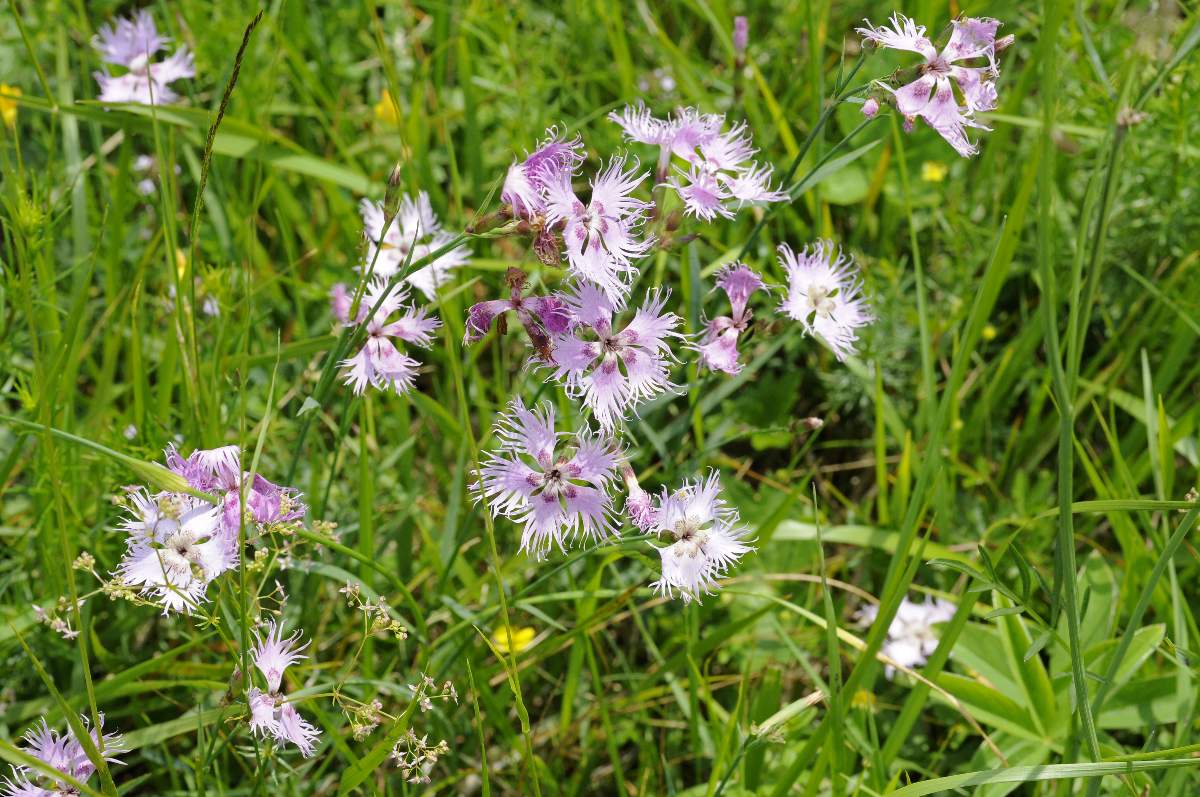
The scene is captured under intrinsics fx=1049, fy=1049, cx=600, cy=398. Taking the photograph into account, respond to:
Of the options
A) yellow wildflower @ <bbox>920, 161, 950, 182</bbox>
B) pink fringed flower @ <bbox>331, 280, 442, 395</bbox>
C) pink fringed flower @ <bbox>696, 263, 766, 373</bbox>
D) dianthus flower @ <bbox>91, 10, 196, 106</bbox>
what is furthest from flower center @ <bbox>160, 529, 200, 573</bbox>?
yellow wildflower @ <bbox>920, 161, 950, 182</bbox>

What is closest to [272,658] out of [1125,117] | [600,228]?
[600,228]

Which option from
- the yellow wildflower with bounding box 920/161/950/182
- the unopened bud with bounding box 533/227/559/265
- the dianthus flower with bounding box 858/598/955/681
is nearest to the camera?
the unopened bud with bounding box 533/227/559/265

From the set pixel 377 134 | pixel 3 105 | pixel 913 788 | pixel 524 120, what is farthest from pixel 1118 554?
pixel 3 105

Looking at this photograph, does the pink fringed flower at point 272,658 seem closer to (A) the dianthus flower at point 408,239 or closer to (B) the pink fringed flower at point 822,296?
(A) the dianthus flower at point 408,239

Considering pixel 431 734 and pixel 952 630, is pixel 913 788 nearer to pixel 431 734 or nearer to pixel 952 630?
pixel 952 630

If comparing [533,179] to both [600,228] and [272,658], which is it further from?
[272,658]

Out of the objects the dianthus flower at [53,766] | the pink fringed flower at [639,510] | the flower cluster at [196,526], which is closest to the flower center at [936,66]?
the pink fringed flower at [639,510]

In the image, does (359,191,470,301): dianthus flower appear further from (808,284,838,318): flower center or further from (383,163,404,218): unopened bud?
(808,284,838,318): flower center
